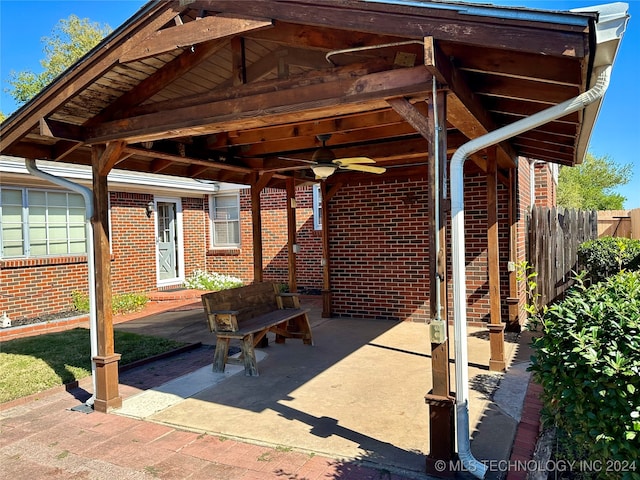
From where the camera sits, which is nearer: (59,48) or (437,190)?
(437,190)

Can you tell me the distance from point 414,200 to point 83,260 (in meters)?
7.19

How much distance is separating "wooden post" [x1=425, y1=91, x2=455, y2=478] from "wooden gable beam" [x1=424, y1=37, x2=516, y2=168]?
16cm

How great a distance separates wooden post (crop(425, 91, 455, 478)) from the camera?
10.1ft

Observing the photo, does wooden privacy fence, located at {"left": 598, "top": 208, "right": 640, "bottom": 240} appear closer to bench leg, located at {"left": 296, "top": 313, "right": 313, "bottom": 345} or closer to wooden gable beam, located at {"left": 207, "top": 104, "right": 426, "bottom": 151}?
bench leg, located at {"left": 296, "top": 313, "right": 313, "bottom": 345}

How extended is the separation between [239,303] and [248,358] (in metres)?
0.84

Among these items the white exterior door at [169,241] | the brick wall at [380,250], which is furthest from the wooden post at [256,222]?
the white exterior door at [169,241]

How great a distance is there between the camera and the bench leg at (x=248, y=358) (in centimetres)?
538

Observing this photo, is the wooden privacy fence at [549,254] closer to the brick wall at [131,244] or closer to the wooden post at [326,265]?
the wooden post at [326,265]

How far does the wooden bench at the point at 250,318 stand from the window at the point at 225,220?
271 inches

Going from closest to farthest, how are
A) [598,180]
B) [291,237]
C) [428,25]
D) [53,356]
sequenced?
[428,25] < [53,356] < [291,237] < [598,180]

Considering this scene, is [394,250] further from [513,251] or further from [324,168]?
A: [324,168]

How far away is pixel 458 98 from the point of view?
3287 mm

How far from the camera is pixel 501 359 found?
532 centimetres

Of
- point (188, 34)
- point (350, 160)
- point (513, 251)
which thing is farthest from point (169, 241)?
point (188, 34)
